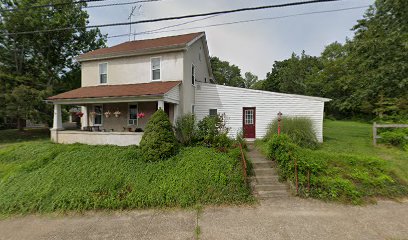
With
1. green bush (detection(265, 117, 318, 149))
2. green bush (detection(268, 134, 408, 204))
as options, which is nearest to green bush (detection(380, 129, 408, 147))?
green bush (detection(265, 117, 318, 149))

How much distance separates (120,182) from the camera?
5828 millimetres

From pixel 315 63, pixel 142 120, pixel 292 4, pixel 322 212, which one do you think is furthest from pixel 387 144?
pixel 315 63

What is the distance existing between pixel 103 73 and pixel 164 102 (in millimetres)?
5979

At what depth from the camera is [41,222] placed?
4.54m

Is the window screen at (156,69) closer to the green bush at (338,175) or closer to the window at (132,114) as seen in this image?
the window at (132,114)

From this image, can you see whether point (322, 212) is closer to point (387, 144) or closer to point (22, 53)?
point (387, 144)

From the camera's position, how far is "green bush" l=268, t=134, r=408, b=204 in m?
5.23

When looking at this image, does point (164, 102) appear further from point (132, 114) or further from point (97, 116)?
point (97, 116)

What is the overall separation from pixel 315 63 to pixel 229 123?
141 ft

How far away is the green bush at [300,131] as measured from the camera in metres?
9.10

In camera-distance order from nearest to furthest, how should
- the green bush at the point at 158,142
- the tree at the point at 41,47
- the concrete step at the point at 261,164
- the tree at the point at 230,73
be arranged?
the concrete step at the point at 261,164
the green bush at the point at 158,142
the tree at the point at 41,47
the tree at the point at 230,73

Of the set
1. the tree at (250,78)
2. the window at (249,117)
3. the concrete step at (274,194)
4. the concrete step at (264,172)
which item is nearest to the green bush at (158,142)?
the concrete step at (264,172)

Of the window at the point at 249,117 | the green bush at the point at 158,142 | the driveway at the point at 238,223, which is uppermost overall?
the window at the point at 249,117

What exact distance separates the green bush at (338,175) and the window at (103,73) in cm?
1184
